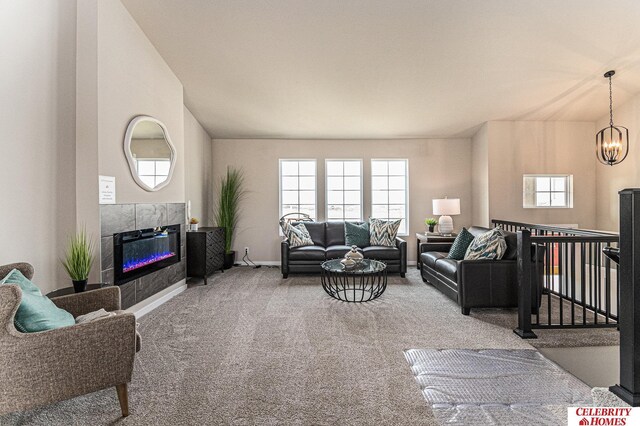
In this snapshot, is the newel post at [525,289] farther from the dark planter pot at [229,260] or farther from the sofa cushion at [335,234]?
the dark planter pot at [229,260]

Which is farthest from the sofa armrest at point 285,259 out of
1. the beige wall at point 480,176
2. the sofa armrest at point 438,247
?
the beige wall at point 480,176

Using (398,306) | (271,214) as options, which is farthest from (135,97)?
(398,306)

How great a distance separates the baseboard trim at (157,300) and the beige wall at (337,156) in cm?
199

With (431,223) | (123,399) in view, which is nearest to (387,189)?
(431,223)

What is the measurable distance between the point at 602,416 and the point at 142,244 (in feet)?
13.4

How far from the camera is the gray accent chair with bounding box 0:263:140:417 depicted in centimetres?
156

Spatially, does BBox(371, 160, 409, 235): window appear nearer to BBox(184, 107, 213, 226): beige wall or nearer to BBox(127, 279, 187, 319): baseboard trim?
BBox(184, 107, 213, 226): beige wall

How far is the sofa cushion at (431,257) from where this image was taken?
171 inches

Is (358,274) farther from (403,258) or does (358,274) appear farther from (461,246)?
(403,258)

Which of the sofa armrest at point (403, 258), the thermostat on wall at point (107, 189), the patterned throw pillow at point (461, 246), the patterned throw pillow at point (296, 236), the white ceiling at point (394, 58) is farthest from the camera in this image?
the patterned throw pillow at point (296, 236)

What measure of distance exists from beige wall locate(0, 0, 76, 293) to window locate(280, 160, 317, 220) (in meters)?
3.84

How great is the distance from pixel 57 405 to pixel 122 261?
157cm

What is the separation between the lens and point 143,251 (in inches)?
145

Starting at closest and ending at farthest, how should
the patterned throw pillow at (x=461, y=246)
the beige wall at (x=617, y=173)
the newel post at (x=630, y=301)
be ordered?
the newel post at (x=630, y=301)
the patterned throw pillow at (x=461, y=246)
the beige wall at (x=617, y=173)
